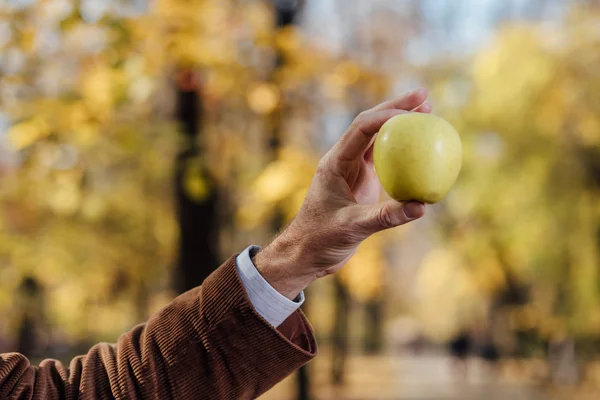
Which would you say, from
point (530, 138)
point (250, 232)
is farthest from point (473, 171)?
point (250, 232)

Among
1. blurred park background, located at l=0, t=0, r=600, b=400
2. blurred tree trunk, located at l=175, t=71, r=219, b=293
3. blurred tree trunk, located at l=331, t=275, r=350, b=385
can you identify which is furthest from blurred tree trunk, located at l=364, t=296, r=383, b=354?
blurred tree trunk, located at l=175, t=71, r=219, b=293

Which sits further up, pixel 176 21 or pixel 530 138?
pixel 176 21

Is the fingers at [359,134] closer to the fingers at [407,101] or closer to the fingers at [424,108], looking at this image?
the fingers at [407,101]

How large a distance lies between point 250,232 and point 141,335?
15.1 meters

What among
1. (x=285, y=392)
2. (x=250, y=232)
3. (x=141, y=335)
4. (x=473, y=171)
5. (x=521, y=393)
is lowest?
(x=521, y=393)

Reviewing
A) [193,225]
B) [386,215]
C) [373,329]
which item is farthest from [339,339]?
[386,215]

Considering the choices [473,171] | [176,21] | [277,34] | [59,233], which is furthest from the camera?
[473,171]

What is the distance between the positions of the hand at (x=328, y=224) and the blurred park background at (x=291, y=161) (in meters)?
2.57

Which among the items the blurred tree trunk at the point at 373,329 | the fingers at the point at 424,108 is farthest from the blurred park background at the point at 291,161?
the blurred tree trunk at the point at 373,329

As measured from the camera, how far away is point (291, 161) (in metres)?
6.04

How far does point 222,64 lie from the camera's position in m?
5.35

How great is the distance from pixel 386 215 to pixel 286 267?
340mm

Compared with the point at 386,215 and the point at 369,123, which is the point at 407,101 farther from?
the point at 386,215

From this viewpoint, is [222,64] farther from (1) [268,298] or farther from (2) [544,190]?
(2) [544,190]
